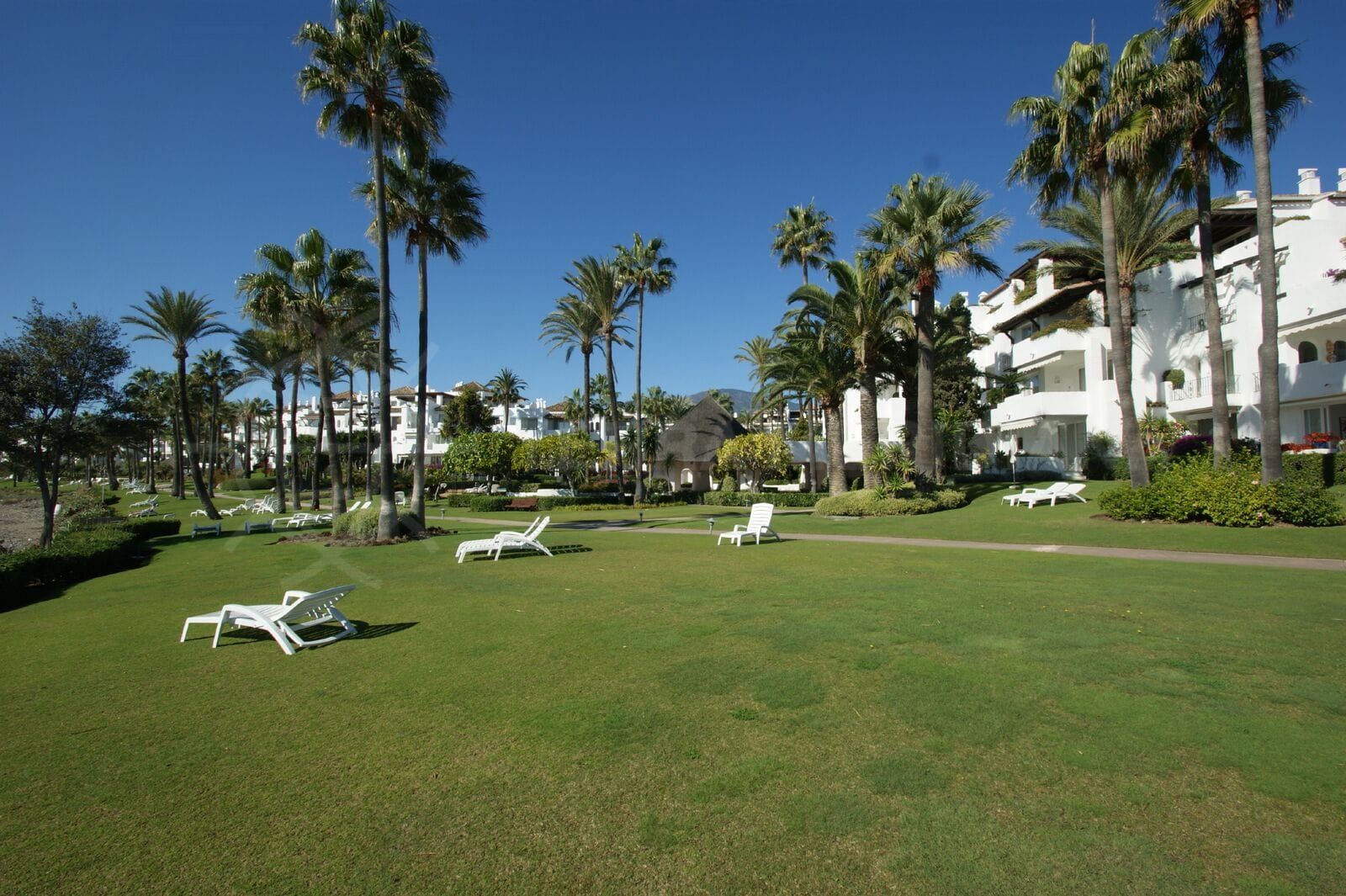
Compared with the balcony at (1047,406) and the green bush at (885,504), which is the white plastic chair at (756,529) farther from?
the balcony at (1047,406)

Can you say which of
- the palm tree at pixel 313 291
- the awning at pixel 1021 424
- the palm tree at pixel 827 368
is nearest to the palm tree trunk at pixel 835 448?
the palm tree at pixel 827 368

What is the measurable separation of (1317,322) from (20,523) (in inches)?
2432

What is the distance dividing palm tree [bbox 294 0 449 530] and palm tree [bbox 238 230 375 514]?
15.7ft

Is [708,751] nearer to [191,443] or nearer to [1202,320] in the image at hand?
[191,443]

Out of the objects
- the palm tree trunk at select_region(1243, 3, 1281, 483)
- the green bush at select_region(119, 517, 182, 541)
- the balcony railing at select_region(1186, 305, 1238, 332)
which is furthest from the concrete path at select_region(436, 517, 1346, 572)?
the balcony railing at select_region(1186, 305, 1238, 332)

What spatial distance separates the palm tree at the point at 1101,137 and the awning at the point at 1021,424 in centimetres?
1683

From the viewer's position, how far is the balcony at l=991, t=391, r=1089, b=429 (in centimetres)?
3488

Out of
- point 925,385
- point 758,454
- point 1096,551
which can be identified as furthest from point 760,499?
point 1096,551

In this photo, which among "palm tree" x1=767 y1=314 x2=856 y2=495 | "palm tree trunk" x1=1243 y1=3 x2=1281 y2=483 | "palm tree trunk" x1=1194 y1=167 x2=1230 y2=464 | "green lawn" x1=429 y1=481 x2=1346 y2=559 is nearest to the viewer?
"green lawn" x1=429 y1=481 x2=1346 y2=559

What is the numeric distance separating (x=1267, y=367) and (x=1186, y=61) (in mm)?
8775

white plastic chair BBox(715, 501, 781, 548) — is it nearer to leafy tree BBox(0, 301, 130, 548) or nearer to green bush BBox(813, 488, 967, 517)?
green bush BBox(813, 488, 967, 517)

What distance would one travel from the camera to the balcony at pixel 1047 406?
34875mm

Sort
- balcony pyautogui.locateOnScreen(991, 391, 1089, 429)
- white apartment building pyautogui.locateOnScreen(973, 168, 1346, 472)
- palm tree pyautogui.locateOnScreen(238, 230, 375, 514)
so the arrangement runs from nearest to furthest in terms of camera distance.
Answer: palm tree pyautogui.locateOnScreen(238, 230, 375, 514)
white apartment building pyautogui.locateOnScreen(973, 168, 1346, 472)
balcony pyautogui.locateOnScreen(991, 391, 1089, 429)

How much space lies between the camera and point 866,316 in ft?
89.4
